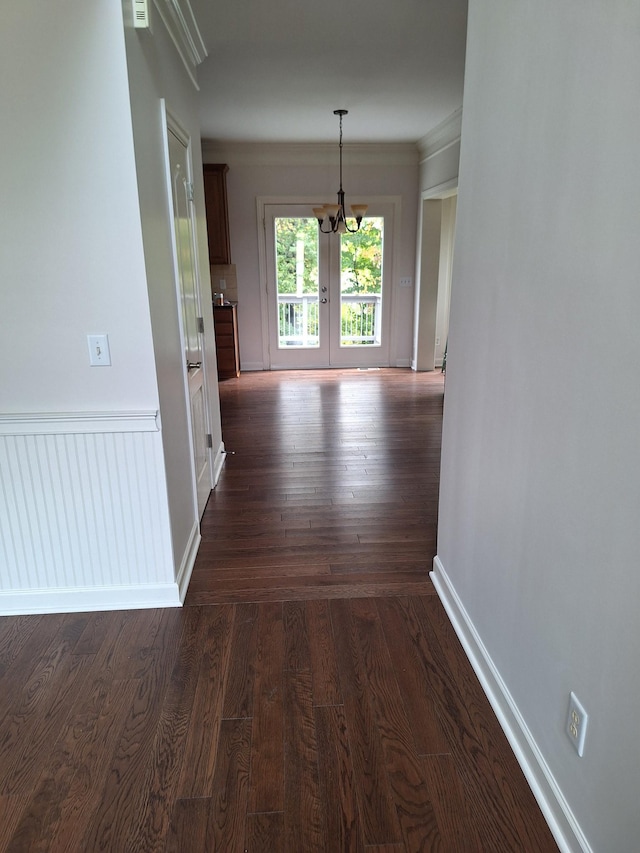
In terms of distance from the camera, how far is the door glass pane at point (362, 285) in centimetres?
727

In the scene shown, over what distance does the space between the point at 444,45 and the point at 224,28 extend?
4.59 ft

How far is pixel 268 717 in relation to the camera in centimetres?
188

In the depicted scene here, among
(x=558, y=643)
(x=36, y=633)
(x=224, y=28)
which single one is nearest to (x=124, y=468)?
(x=36, y=633)

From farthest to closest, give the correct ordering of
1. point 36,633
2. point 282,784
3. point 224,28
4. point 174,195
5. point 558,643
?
point 224,28 < point 174,195 < point 36,633 < point 282,784 < point 558,643

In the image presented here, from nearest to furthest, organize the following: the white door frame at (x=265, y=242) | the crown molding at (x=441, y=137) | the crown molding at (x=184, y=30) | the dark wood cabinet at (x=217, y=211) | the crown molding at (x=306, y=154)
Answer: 1. the crown molding at (x=184, y=30)
2. the crown molding at (x=441, y=137)
3. the dark wood cabinet at (x=217, y=211)
4. the crown molding at (x=306, y=154)
5. the white door frame at (x=265, y=242)

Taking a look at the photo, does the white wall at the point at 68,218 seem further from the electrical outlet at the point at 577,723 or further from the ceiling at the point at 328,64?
the electrical outlet at the point at 577,723

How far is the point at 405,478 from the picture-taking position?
3889mm

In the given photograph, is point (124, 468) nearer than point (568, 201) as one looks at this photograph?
No

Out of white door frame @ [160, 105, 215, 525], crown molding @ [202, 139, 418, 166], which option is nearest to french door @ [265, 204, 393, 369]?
crown molding @ [202, 139, 418, 166]

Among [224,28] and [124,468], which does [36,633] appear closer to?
[124,468]

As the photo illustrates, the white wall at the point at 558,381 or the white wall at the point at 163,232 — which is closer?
the white wall at the point at 558,381

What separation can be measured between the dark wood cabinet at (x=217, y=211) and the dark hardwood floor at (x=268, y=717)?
15.1 ft

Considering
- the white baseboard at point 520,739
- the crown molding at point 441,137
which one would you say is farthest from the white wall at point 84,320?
the crown molding at point 441,137

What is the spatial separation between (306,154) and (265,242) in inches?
46.0
